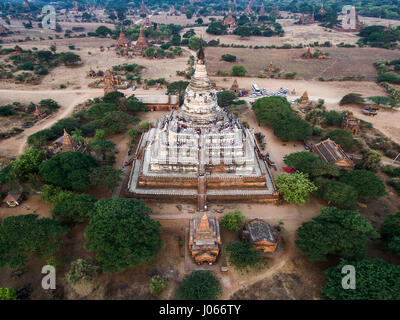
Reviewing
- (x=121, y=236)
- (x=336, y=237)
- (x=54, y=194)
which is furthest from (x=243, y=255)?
(x=54, y=194)

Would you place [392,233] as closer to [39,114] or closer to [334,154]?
[334,154]

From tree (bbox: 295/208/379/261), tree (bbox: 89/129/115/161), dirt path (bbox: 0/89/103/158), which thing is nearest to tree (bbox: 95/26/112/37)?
dirt path (bbox: 0/89/103/158)

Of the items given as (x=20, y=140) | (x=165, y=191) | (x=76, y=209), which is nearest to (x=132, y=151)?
(x=165, y=191)

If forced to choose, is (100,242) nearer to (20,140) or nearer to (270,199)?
(270,199)

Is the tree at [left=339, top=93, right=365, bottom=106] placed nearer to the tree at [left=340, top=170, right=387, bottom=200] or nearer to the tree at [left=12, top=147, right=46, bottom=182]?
the tree at [left=340, top=170, right=387, bottom=200]

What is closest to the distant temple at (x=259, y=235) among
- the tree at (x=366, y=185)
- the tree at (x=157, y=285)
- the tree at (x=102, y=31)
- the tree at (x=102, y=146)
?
the tree at (x=157, y=285)

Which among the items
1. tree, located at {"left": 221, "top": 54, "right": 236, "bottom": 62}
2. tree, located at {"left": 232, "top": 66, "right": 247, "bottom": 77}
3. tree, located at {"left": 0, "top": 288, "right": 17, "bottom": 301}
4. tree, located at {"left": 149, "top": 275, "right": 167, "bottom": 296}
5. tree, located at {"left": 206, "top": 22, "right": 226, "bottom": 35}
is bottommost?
tree, located at {"left": 149, "top": 275, "right": 167, "bottom": 296}
